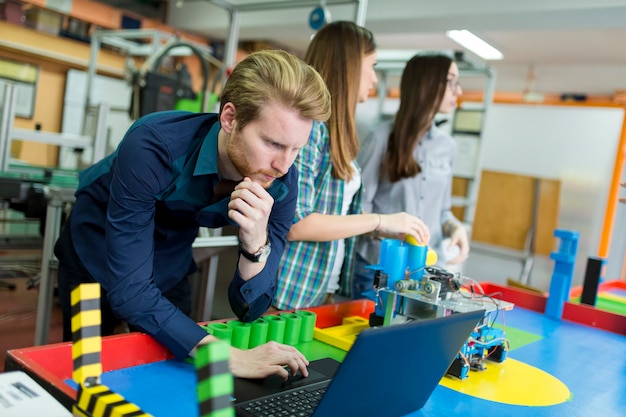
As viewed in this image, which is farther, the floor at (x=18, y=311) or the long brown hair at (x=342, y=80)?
the floor at (x=18, y=311)

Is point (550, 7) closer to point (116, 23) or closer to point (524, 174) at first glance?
point (524, 174)

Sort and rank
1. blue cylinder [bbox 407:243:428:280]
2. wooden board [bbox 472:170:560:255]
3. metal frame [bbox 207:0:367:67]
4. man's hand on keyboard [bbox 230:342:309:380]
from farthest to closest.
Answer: wooden board [bbox 472:170:560:255]
metal frame [bbox 207:0:367:67]
blue cylinder [bbox 407:243:428:280]
man's hand on keyboard [bbox 230:342:309:380]

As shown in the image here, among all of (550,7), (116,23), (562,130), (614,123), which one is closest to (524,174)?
(562,130)

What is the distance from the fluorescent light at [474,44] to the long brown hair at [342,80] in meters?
4.36

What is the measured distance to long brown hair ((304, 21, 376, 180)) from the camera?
60.3 inches

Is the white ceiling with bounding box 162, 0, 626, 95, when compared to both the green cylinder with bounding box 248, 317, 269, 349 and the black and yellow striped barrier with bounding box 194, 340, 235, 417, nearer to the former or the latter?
the green cylinder with bounding box 248, 317, 269, 349

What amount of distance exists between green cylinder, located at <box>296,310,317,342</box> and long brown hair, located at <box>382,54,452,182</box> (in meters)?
0.87

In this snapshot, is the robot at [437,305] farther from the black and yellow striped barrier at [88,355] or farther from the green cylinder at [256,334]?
the black and yellow striped barrier at [88,355]

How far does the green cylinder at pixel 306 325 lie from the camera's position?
120cm

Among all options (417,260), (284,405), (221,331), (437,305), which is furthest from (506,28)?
(284,405)

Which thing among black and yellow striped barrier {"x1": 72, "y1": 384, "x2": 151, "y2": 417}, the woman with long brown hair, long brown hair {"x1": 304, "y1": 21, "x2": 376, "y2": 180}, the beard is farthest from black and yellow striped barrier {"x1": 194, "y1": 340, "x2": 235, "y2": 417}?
long brown hair {"x1": 304, "y1": 21, "x2": 376, "y2": 180}

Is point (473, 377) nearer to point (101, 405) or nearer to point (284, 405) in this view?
point (284, 405)

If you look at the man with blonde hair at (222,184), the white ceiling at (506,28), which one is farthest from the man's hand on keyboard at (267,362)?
the white ceiling at (506,28)

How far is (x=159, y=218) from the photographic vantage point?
3.85 feet
